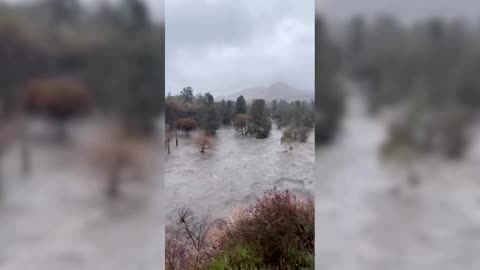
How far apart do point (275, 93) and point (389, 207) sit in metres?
0.97

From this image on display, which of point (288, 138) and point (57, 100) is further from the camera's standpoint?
point (288, 138)

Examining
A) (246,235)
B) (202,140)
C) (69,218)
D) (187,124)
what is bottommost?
(246,235)

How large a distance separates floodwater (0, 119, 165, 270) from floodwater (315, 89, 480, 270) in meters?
0.91

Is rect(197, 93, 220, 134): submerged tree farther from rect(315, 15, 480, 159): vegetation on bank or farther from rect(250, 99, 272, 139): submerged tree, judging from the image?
rect(315, 15, 480, 159): vegetation on bank

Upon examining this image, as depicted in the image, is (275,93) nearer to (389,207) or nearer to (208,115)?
(208,115)

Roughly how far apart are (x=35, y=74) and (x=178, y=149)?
0.98 metres

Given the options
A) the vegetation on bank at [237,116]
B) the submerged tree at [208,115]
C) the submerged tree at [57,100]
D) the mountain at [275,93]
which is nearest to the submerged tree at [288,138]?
the vegetation on bank at [237,116]

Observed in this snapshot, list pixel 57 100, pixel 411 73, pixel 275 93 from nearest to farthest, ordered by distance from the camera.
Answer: pixel 57 100
pixel 411 73
pixel 275 93

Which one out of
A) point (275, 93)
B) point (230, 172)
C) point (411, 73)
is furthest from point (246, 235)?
point (411, 73)

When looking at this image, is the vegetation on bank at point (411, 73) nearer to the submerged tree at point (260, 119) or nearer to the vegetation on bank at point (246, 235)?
the submerged tree at point (260, 119)

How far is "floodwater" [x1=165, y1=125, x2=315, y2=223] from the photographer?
9.04ft

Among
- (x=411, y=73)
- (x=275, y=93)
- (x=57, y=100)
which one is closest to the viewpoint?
(x=57, y=100)

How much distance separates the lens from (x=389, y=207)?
222 centimetres

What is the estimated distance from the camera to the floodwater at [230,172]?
9.04ft
